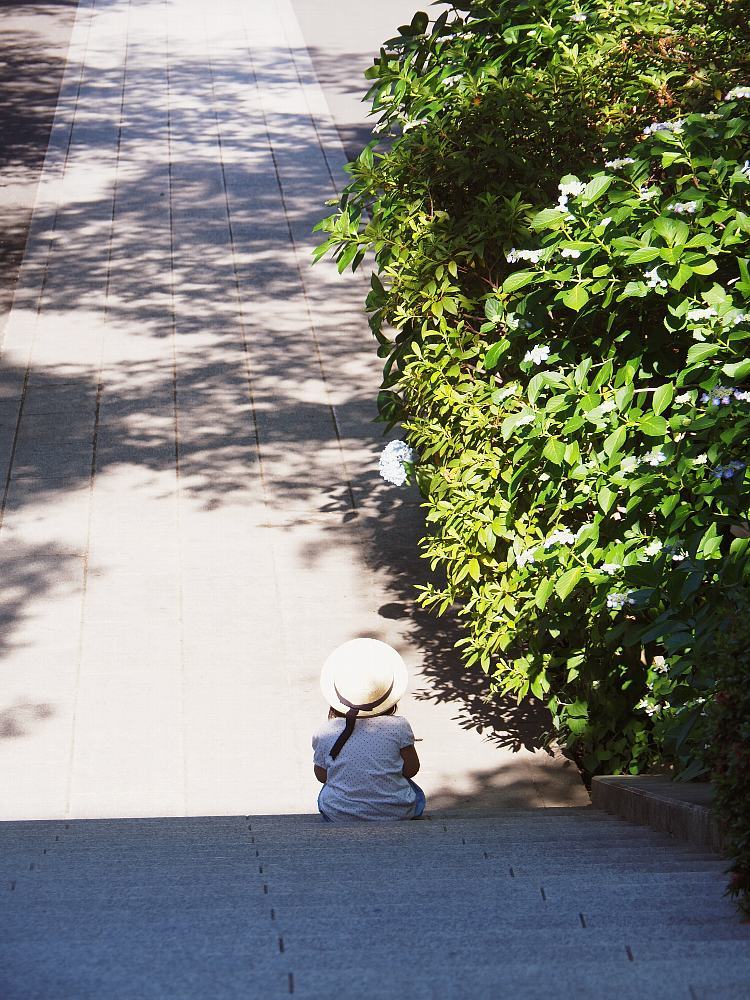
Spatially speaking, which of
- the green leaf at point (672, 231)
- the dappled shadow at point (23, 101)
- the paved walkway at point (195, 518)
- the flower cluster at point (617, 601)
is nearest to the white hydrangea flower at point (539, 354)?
the green leaf at point (672, 231)

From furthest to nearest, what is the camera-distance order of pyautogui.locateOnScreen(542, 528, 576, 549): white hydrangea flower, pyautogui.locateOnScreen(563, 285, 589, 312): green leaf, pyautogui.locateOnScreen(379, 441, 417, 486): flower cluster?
pyautogui.locateOnScreen(379, 441, 417, 486): flower cluster → pyautogui.locateOnScreen(542, 528, 576, 549): white hydrangea flower → pyautogui.locateOnScreen(563, 285, 589, 312): green leaf

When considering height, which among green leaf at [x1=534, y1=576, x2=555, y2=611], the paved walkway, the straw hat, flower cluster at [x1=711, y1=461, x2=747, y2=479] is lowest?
the paved walkway

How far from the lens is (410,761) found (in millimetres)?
4188

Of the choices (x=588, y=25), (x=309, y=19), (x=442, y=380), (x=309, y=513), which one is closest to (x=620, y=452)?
(x=442, y=380)

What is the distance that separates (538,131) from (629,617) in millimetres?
2073

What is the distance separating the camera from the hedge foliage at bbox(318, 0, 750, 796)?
363 cm

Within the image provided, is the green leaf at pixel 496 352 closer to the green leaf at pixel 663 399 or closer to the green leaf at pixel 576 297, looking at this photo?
the green leaf at pixel 576 297

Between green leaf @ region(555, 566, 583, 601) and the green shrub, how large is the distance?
1.19 metres

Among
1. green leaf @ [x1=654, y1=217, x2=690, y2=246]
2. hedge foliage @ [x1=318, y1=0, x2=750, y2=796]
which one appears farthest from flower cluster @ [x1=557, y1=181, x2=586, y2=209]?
green leaf @ [x1=654, y1=217, x2=690, y2=246]

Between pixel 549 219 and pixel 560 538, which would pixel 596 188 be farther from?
pixel 560 538

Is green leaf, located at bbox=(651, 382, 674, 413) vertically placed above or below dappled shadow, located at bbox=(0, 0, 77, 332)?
above

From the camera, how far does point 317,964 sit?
2184mm

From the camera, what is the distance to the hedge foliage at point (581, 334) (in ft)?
11.9

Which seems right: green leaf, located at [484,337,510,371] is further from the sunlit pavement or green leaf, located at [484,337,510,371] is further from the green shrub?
the green shrub
